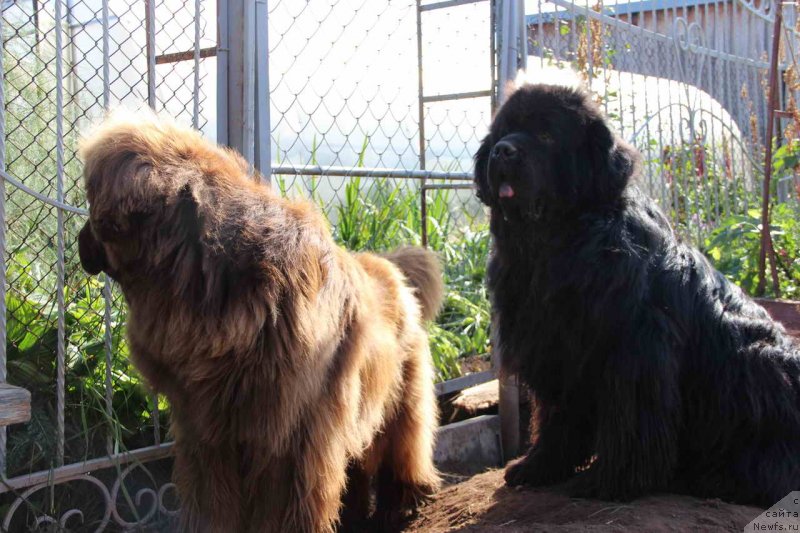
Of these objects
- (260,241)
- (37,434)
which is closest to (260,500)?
(260,241)

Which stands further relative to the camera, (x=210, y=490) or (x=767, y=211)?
(x=767, y=211)

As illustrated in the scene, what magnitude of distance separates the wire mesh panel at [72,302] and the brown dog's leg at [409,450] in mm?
980

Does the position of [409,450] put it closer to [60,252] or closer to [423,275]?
[423,275]

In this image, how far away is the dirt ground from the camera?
2867mm

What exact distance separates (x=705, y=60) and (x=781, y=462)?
602 centimetres

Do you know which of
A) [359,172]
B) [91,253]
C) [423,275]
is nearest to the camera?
[91,253]

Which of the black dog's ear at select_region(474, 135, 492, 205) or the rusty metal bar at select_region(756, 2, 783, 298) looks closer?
the black dog's ear at select_region(474, 135, 492, 205)

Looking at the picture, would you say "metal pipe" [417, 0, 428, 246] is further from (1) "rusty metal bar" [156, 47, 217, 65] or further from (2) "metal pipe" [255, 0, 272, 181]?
(1) "rusty metal bar" [156, 47, 217, 65]

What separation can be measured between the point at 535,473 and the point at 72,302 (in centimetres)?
240

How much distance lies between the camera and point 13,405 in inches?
94.3

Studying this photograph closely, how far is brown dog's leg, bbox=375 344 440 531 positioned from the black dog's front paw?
401mm

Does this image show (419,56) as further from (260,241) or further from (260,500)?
(260,500)

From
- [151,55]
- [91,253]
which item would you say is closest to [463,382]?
[151,55]

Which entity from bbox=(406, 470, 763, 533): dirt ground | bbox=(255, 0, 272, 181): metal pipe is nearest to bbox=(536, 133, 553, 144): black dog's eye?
bbox=(255, 0, 272, 181): metal pipe
